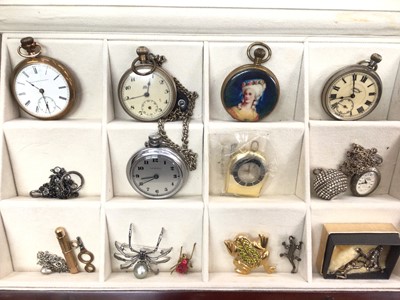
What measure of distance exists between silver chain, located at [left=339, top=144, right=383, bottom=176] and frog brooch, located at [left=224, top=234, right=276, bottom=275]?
0.39m

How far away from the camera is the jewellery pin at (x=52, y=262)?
4.22 feet

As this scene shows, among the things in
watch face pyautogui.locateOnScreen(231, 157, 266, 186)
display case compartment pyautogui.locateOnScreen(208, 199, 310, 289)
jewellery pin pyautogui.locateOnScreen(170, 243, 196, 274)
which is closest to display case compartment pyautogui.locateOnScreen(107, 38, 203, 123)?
watch face pyautogui.locateOnScreen(231, 157, 266, 186)

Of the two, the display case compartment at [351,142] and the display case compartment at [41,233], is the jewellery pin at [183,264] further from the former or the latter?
the display case compartment at [351,142]

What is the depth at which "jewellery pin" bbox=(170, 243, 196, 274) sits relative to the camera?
126cm

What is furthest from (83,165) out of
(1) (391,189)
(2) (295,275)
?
(1) (391,189)

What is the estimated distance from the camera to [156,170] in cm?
124

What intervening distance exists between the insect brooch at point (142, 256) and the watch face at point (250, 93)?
51 cm

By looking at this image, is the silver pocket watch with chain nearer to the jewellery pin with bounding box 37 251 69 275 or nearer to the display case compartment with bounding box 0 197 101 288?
the display case compartment with bounding box 0 197 101 288

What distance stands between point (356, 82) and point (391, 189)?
17.4 inches

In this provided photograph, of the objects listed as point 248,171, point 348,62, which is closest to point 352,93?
point 348,62

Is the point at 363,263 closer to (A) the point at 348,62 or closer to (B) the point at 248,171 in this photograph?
(B) the point at 248,171

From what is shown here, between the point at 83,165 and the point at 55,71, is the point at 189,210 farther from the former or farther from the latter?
the point at 55,71

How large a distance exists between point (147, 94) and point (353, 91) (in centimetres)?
72

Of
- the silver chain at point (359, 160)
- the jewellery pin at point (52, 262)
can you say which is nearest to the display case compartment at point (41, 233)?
the jewellery pin at point (52, 262)
